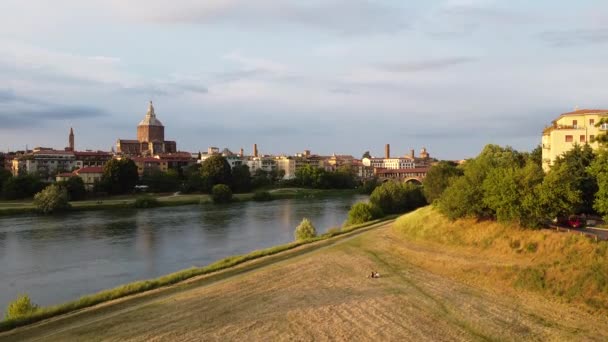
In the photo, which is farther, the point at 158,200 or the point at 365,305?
the point at 158,200

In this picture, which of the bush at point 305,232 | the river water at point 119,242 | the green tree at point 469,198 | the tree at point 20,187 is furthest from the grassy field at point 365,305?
the tree at point 20,187

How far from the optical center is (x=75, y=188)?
2356 inches

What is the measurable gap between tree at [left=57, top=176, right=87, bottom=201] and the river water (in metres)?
10.6

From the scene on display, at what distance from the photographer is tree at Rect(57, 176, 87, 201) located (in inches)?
2328

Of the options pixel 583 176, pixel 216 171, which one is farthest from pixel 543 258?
pixel 216 171

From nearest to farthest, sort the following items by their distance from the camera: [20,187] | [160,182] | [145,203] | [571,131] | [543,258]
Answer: [543,258]
[571,131]
[145,203]
[20,187]
[160,182]

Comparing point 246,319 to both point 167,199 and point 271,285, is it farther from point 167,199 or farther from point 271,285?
point 167,199

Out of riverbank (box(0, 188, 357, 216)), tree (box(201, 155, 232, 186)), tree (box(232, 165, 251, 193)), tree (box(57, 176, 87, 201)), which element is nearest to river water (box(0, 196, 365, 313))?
riverbank (box(0, 188, 357, 216))

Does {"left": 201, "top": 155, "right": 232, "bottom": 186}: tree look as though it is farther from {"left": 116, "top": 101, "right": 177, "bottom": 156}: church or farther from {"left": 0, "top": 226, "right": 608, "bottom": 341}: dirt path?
{"left": 0, "top": 226, "right": 608, "bottom": 341}: dirt path

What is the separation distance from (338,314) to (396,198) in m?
32.3

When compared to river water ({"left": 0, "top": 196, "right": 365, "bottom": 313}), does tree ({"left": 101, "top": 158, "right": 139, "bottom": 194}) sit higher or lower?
higher

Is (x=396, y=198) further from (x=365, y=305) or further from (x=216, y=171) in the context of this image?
(x=216, y=171)

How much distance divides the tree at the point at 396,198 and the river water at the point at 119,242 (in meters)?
3.98

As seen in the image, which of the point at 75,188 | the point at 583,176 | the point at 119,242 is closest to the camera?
the point at 583,176
